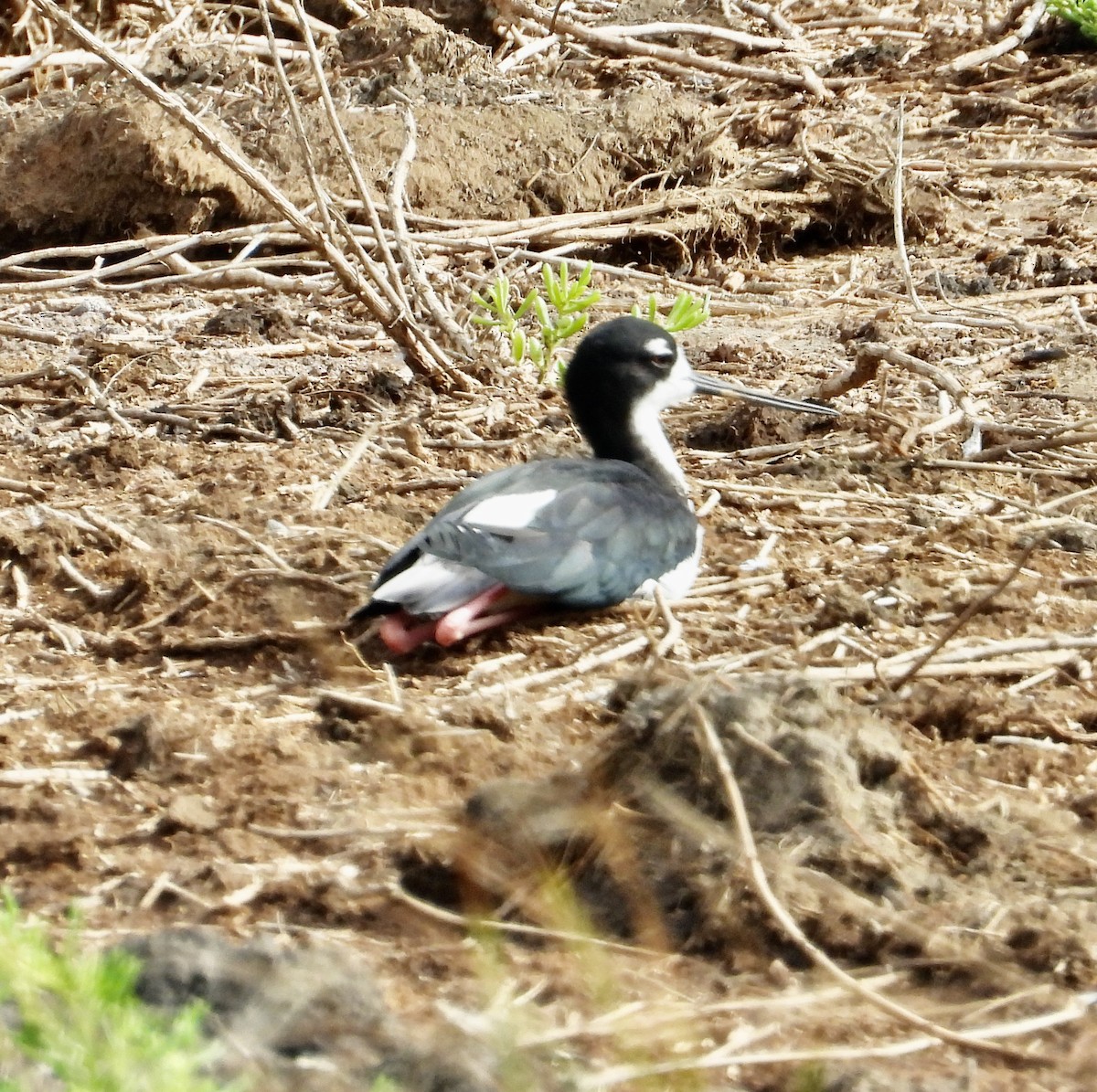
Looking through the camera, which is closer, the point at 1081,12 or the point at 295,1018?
the point at 295,1018

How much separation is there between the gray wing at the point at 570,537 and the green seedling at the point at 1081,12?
7.85 m

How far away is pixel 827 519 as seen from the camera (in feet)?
16.0

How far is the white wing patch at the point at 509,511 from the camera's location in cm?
406

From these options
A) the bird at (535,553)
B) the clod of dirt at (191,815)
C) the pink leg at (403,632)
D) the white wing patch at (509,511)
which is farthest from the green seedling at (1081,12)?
the clod of dirt at (191,815)

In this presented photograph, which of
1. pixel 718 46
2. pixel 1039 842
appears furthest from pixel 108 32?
pixel 1039 842

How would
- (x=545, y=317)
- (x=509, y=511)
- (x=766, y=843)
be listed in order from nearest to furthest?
(x=766, y=843)
(x=509, y=511)
(x=545, y=317)

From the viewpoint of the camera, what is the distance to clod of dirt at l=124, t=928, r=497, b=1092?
6.85 feet

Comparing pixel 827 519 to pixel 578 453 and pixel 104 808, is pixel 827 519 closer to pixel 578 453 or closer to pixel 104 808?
pixel 578 453

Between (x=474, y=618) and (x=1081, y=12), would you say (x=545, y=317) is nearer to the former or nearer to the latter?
(x=474, y=618)

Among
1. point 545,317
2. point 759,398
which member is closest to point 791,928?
point 759,398

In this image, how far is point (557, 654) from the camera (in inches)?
158

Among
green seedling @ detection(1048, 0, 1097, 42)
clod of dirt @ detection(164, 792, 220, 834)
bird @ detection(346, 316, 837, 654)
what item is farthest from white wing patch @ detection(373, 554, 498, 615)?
green seedling @ detection(1048, 0, 1097, 42)

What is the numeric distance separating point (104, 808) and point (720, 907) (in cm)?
127

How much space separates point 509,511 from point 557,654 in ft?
1.25
